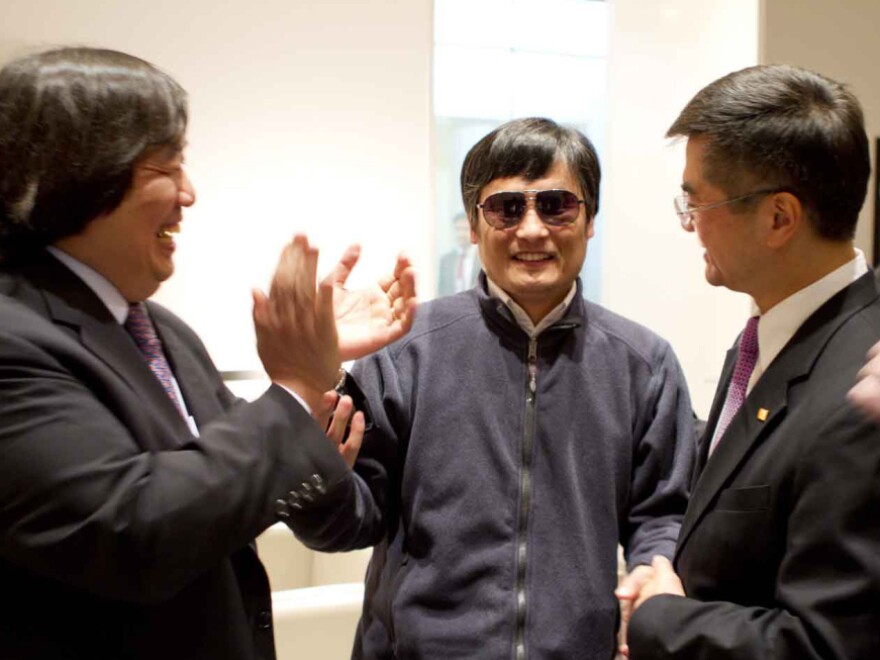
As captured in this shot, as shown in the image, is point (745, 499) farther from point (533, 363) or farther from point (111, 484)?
point (111, 484)

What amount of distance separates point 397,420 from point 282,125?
6.30ft

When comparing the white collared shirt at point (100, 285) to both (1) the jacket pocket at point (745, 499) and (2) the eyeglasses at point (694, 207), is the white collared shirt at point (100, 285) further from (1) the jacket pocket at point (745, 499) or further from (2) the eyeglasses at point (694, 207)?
(2) the eyeglasses at point (694, 207)

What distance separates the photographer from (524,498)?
187cm

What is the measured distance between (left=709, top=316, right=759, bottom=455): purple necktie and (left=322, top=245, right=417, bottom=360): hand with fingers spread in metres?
0.64

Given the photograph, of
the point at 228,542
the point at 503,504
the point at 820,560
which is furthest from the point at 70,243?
the point at 820,560

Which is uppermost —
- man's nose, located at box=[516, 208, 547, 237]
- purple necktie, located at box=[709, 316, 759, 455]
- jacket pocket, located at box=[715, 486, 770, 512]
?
man's nose, located at box=[516, 208, 547, 237]

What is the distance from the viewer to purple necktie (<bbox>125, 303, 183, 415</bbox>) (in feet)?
4.41

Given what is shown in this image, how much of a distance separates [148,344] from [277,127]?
2.29 meters

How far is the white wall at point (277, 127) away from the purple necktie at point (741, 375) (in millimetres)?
2074

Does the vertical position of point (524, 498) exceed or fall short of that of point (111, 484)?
it falls short

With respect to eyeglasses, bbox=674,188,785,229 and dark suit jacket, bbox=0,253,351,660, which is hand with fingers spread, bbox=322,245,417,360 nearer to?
dark suit jacket, bbox=0,253,351,660

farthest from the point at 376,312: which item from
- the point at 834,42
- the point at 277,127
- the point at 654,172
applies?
the point at 834,42

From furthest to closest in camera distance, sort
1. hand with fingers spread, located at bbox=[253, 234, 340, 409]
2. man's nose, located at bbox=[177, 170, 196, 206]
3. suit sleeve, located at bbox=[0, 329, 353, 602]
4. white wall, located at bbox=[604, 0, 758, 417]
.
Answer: white wall, located at bbox=[604, 0, 758, 417] < man's nose, located at bbox=[177, 170, 196, 206] < hand with fingers spread, located at bbox=[253, 234, 340, 409] < suit sleeve, located at bbox=[0, 329, 353, 602]

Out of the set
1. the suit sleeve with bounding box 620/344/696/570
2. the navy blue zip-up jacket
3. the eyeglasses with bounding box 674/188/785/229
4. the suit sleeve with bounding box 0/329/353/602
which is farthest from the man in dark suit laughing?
the suit sleeve with bounding box 620/344/696/570
